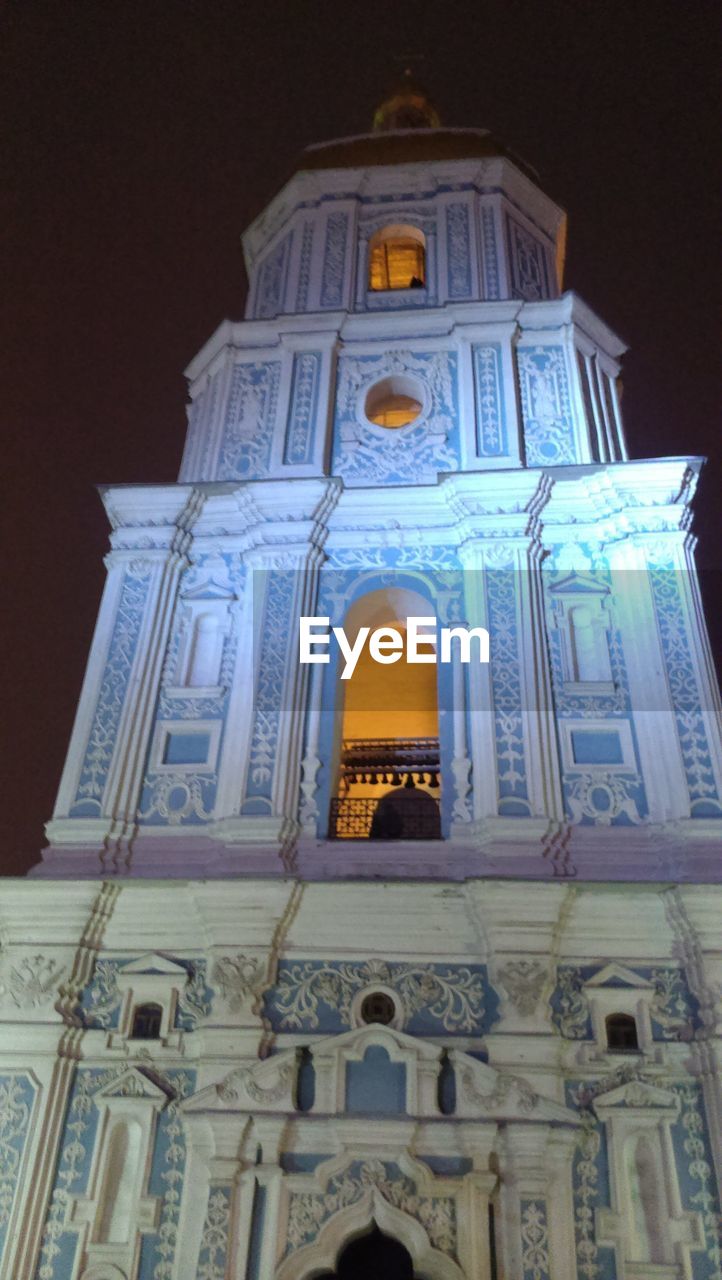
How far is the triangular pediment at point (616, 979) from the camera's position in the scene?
348 inches

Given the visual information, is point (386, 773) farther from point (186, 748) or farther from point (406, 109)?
point (406, 109)

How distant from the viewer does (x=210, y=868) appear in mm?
9664

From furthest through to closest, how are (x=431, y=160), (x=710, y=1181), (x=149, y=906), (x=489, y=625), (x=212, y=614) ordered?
(x=431, y=160), (x=212, y=614), (x=489, y=625), (x=149, y=906), (x=710, y=1181)

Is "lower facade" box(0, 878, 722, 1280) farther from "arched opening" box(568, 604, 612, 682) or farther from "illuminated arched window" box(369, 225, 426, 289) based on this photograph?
"illuminated arched window" box(369, 225, 426, 289)

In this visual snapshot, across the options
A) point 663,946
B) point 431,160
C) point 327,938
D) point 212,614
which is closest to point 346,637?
point 212,614

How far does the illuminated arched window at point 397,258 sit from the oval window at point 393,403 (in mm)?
2141

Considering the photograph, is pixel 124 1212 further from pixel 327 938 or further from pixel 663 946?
pixel 663 946

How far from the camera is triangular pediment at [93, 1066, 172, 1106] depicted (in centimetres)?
875

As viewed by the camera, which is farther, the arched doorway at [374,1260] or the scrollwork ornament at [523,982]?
the scrollwork ornament at [523,982]

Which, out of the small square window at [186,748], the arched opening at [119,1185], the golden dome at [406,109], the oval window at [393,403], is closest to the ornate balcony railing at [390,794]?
the small square window at [186,748]

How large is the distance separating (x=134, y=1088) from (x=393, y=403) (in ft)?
28.7

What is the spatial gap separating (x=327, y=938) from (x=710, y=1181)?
3563mm

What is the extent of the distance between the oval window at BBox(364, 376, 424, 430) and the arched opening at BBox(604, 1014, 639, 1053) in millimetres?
7178

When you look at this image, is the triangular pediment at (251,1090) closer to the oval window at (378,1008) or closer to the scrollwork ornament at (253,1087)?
the scrollwork ornament at (253,1087)
